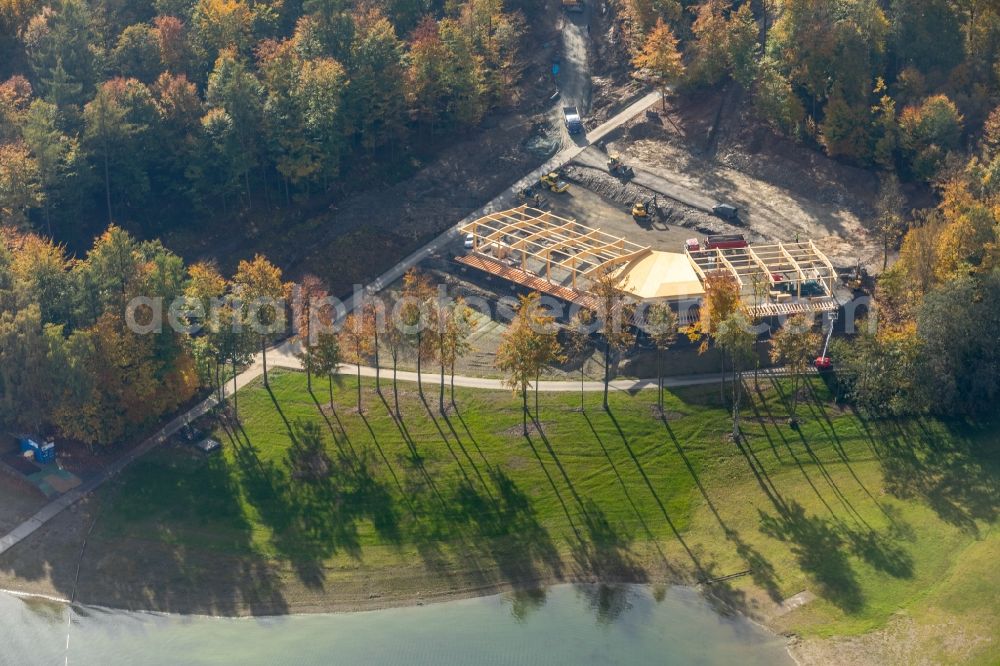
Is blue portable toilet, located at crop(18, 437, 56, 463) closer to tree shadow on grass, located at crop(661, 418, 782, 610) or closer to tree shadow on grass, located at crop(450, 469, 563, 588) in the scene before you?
tree shadow on grass, located at crop(450, 469, 563, 588)

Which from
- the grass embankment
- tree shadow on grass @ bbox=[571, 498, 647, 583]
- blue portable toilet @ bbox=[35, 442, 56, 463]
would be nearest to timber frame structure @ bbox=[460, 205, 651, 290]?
the grass embankment

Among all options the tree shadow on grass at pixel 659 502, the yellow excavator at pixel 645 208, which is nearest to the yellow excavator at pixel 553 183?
the yellow excavator at pixel 645 208

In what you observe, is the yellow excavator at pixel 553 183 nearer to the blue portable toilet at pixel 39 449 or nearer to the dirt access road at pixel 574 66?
the dirt access road at pixel 574 66

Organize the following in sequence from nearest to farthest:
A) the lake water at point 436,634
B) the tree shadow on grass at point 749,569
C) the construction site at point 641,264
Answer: the lake water at point 436,634
the tree shadow on grass at point 749,569
the construction site at point 641,264

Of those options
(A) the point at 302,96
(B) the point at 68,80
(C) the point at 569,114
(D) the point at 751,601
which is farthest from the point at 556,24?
(D) the point at 751,601

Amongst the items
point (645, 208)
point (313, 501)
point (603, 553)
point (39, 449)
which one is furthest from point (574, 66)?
point (39, 449)

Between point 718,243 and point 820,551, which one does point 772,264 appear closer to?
point 718,243
